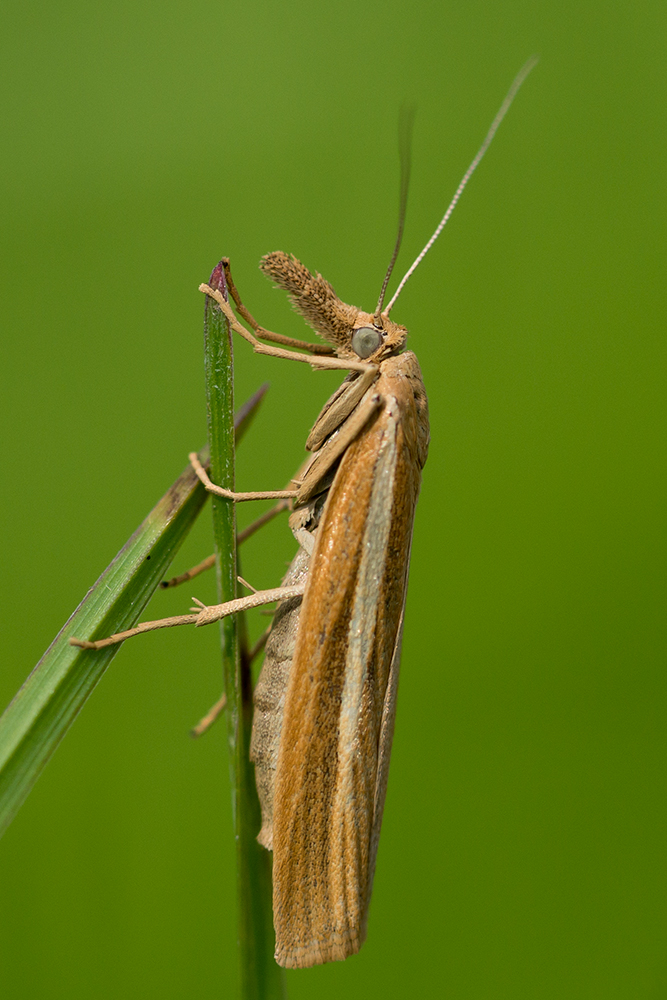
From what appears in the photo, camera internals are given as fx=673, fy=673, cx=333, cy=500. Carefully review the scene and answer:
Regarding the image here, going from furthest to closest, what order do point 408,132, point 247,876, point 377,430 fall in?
point 408,132 → point 377,430 → point 247,876

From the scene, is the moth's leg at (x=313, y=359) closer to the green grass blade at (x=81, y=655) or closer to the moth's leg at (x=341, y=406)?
the moth's leg at (x=341, y=406)

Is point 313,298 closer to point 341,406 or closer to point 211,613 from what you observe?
point 341,406

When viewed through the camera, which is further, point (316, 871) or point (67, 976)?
point (67, 976)

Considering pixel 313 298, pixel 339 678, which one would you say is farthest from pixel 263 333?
pixel 339 678

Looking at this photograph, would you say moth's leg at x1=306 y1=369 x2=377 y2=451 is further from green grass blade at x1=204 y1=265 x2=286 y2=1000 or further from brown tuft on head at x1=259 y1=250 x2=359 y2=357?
green grass blade at x1=204 y1=265 x2=286 y2=1000

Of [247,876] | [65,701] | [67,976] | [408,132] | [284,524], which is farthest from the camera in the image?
[284,524]

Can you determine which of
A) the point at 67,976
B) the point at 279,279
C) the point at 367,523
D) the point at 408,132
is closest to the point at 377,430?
the point at 367,523

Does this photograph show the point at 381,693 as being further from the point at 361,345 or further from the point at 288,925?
the point at 361,345
